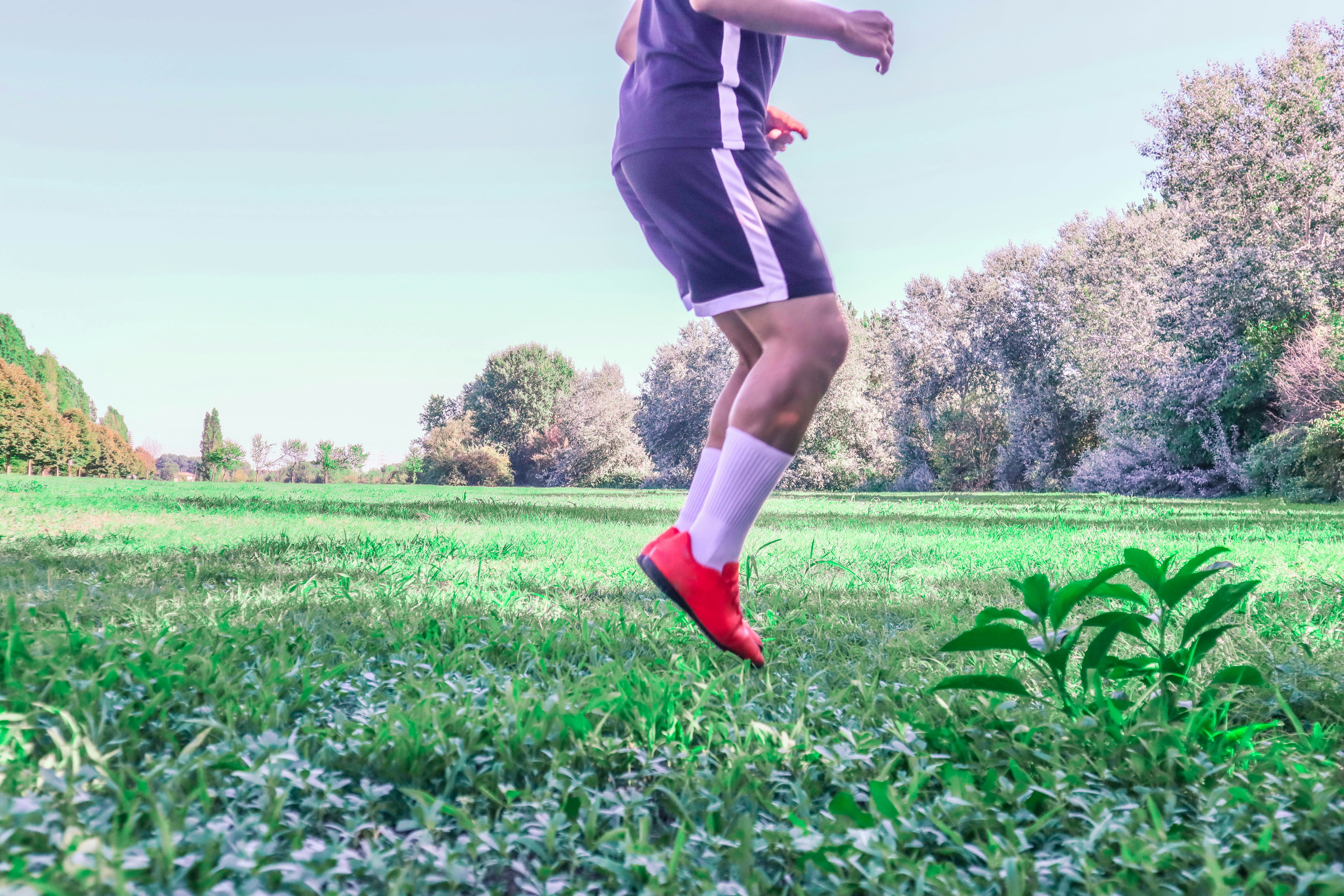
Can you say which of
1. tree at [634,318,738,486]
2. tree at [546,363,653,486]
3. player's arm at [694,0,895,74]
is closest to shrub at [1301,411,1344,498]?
player's arm at [694,0,895,74]

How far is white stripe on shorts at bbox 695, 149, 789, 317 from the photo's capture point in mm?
1763

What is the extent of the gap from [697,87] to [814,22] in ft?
0.99

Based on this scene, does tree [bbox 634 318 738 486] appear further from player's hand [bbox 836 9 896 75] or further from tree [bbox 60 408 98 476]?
player's hand [bbox 836 9 896 75]

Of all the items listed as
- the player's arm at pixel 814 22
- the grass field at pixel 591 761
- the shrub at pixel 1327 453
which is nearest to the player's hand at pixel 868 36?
the player's arm at pixel 814 22

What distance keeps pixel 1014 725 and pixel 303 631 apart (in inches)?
62.2

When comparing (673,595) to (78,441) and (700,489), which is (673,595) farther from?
(78,441)

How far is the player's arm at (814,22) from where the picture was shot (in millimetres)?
1767

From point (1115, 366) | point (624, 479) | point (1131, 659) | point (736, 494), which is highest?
point (1115, 366)

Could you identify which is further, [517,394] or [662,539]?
[517,394]

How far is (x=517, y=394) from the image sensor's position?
4566 cm

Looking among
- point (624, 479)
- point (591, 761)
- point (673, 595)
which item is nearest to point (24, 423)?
point (624, 479)

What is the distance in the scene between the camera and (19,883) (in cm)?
81

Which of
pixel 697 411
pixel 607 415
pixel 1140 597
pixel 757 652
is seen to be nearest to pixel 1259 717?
pixel 1140 597

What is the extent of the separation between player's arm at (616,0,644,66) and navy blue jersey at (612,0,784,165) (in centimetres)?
32
